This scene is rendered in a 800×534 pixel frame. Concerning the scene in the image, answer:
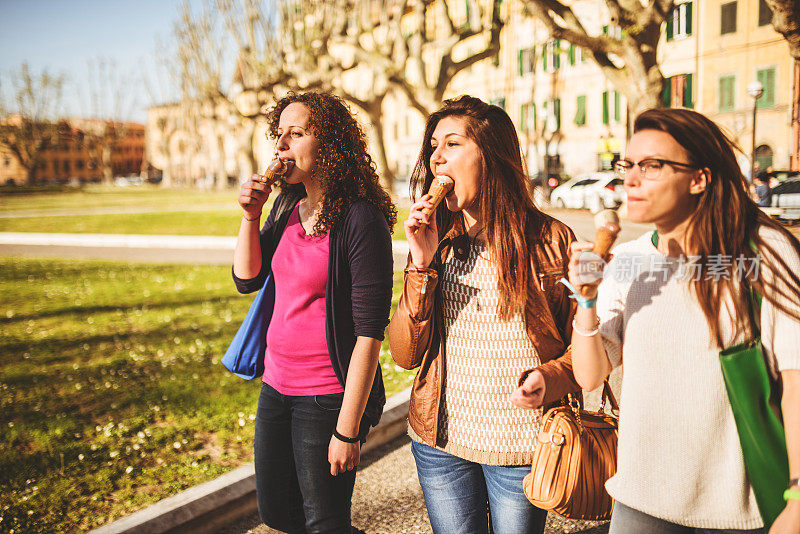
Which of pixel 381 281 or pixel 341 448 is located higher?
pixel 381 281

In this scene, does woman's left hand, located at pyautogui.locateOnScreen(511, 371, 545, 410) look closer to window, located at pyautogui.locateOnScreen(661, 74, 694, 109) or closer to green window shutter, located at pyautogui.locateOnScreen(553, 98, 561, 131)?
window, located at pyautogui.locateOnScreen(661, 74, 694, 109)

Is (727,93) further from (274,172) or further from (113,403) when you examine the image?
(274,172)

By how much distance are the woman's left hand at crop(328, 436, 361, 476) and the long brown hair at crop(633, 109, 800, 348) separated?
1.23 meters

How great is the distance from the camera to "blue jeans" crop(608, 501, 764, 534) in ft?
5.59

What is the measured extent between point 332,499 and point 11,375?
521cm

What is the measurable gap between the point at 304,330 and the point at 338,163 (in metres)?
0.65

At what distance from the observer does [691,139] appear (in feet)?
5.71

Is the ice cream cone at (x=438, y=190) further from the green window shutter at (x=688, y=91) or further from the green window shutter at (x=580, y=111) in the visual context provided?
the green window shutter at (x=580, y=111)

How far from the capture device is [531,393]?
6.35 feet

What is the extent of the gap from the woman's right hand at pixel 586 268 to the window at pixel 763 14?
32292 millimetres

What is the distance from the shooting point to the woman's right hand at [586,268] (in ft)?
5.60

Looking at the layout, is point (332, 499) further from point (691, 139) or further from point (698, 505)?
point (691, 139)

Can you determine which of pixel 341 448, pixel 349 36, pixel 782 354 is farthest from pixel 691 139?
pixel 349 36

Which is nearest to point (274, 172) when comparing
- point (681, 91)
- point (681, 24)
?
point (681, 24)
